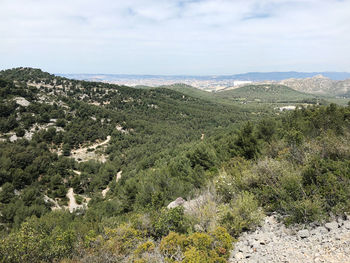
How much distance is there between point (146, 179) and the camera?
28.2 metres

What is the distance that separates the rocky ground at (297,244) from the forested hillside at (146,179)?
562mm

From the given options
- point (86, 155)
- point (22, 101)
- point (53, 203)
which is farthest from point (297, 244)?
point (22, 101)

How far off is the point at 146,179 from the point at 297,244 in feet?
73.0

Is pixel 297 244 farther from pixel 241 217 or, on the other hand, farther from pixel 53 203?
pixel 53 203

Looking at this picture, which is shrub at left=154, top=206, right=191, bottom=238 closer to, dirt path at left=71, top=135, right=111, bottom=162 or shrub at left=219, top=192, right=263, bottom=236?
shrub at left=219, top=192, right=263, bottom=236

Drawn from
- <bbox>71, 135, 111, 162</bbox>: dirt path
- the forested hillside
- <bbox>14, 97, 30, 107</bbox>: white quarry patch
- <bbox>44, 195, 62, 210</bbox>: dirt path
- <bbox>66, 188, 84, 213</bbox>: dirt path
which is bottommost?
<bbox>66, 188, 84, 213</bbox>: dirt path

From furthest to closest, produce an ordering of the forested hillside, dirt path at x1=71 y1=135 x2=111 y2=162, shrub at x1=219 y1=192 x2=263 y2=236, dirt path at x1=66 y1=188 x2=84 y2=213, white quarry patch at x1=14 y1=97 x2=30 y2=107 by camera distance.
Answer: white quarry patch at x1=14 y1=97 x2=30 y2=107, dirt path at x1=71 y1=135 x2=111 y2=162, dirt path at x1=66 y1=188 x2=84 y2=213, shrub at x1=219 y1=192 x2=263 y2=236, the forested hillside

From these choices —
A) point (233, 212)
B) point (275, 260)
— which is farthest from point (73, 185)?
point (275, 260)

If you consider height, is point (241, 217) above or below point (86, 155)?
above

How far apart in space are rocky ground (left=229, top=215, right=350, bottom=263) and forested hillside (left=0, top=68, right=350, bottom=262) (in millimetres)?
562

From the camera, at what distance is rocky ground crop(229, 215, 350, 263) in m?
7.08

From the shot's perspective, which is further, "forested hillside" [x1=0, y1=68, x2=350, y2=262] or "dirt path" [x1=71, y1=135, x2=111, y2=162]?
"dirt path" [x1=71, y1=135, x2=111, y2=162]

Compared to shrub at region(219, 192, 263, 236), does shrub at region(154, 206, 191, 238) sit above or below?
below

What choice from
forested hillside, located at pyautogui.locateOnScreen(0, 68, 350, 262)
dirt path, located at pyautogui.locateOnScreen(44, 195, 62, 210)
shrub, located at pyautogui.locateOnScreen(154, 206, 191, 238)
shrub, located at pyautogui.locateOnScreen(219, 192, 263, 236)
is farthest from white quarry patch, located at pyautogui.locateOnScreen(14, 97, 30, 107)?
shrub, located at pyautogui.locateOnScreen(219, 192, 263, 236)
